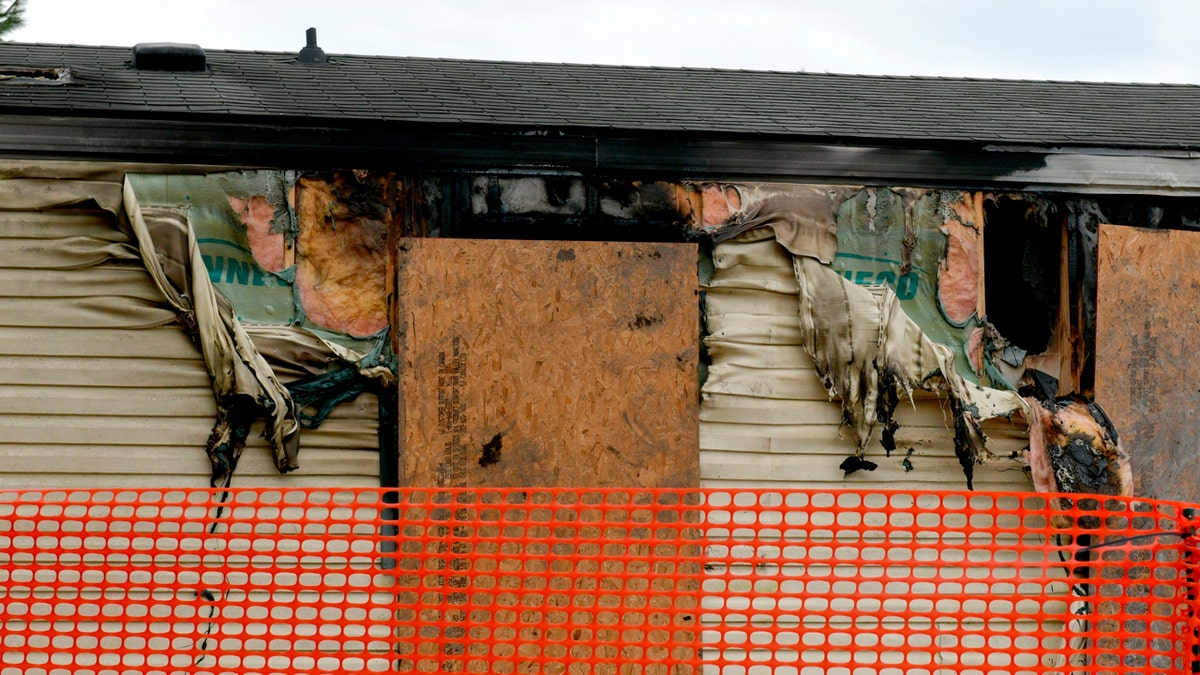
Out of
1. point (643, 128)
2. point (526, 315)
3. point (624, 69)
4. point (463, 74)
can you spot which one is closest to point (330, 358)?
point (526, 315)

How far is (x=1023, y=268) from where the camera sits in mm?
6406

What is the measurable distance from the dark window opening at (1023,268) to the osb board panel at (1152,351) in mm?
279

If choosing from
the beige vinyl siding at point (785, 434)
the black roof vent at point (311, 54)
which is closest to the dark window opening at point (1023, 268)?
the beige vinyl siding at point (785, 434)

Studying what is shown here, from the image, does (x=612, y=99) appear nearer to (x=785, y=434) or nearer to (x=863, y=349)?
(x=863, y=349)

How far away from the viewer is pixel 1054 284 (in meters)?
6.41

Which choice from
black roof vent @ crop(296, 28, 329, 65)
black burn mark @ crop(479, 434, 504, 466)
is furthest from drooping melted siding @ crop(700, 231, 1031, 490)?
black roof vent @ crop(296, 28, 329, 65)

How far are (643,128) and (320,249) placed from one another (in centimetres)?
188

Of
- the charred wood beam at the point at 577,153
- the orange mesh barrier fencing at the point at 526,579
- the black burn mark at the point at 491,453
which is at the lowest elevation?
the orange mesh barrier fencing at the point at 526,579

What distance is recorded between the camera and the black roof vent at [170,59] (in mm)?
7301

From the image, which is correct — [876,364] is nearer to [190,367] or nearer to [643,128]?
[643,128]

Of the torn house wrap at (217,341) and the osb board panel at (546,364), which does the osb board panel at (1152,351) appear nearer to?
the osb board panel at (546,364)

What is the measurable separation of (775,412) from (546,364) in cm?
135

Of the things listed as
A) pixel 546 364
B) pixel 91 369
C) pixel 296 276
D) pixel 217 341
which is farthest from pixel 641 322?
pixel 91 369

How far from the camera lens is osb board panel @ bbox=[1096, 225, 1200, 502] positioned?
20.4ft
